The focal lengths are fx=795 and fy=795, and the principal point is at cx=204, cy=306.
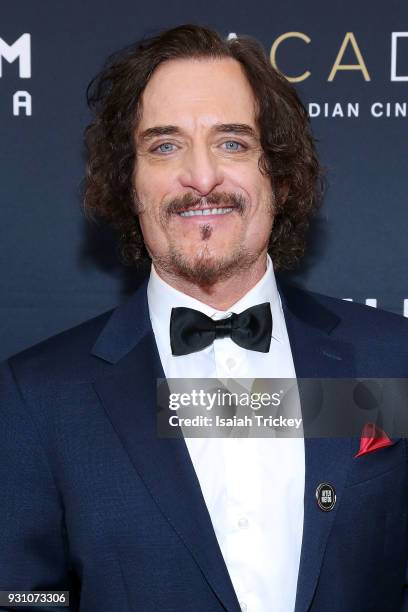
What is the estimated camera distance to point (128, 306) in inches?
65.4

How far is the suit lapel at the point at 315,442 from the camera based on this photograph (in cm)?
140

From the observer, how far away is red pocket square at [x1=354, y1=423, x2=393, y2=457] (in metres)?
1.51

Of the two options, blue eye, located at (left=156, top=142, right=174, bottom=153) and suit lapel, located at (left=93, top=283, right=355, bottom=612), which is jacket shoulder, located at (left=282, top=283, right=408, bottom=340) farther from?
blue eye, located at (left=156, top=142, right=174, bottom=153)

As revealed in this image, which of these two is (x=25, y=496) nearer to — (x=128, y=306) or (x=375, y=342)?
(x=128, y=306)

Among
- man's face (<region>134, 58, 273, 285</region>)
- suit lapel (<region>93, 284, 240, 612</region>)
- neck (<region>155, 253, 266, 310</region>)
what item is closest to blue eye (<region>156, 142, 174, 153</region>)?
man's face (<region>134, 58, 273, 285</region>)

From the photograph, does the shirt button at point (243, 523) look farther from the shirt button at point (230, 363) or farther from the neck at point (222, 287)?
the neck at point (222, 287)

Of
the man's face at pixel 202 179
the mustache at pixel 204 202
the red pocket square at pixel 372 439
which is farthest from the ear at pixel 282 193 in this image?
the red pocket square at pixel 372 439

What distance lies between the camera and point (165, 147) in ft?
5.36

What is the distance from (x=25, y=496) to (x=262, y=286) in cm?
63

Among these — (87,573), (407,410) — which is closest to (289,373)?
(407,410)

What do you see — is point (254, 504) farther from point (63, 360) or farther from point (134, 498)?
point (63, 360)

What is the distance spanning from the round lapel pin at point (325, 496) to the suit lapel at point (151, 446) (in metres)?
0.20

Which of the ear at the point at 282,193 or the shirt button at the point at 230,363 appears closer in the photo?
the shirt button at the point at 230,363

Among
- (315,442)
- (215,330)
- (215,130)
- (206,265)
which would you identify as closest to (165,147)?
(215,130)
